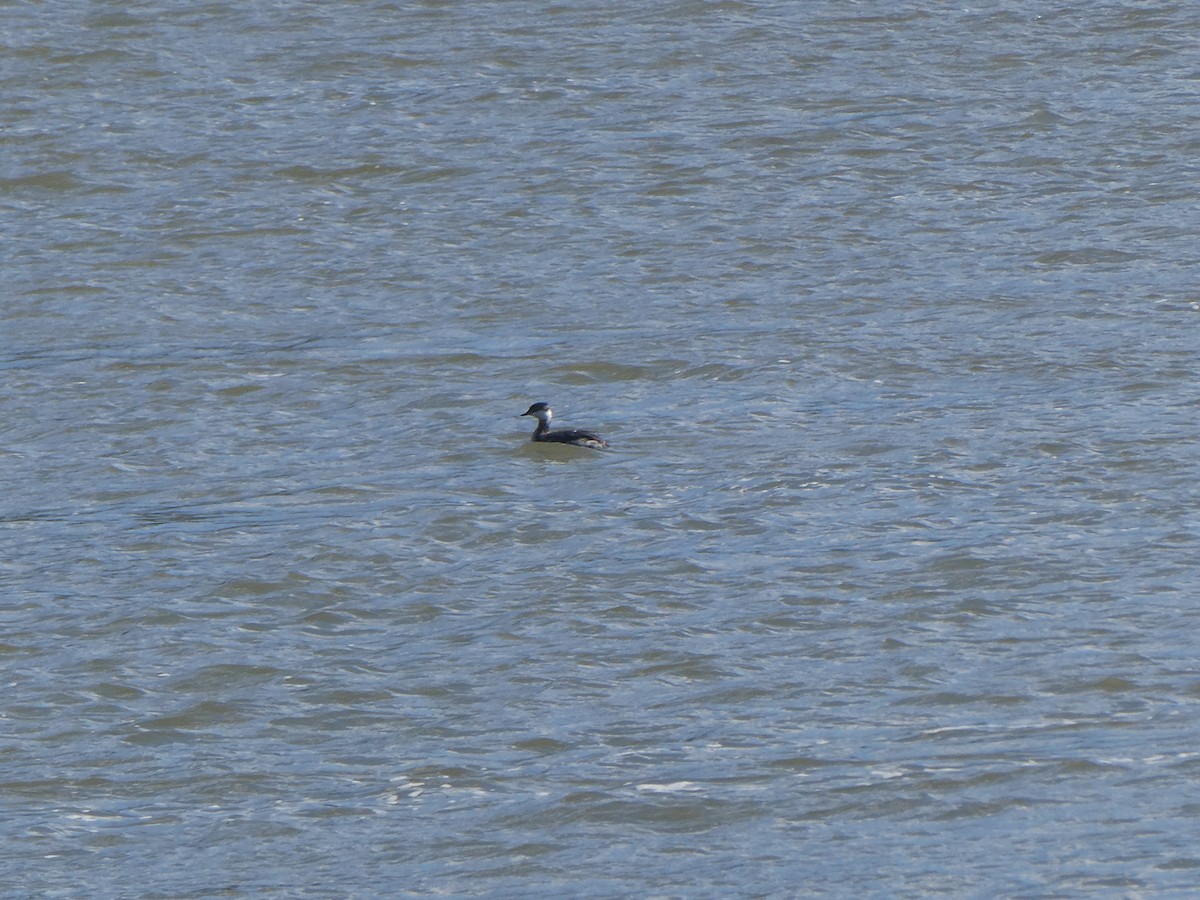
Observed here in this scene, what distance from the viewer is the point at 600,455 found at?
1046 cm

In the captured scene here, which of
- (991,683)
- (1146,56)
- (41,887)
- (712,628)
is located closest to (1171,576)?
(991,683)

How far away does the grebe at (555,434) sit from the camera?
10.3 metres

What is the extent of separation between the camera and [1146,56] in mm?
15617

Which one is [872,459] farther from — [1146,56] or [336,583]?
[1146,56]

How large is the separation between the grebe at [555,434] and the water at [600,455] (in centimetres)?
8

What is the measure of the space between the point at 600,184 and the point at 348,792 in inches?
295

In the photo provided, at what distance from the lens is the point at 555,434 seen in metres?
10.4

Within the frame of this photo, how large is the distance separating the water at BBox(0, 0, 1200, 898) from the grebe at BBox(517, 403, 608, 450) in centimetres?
8

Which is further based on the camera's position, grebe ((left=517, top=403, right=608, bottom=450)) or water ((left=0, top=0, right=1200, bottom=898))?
grebe ((left=517, top=403, right=608, bottom=450))

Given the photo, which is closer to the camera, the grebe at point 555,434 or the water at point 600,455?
the water at point 600,455

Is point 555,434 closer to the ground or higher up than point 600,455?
higher up

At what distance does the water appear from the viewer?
273 inches

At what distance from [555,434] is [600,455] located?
0.24 meters

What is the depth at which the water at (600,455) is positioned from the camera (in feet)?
22.8
